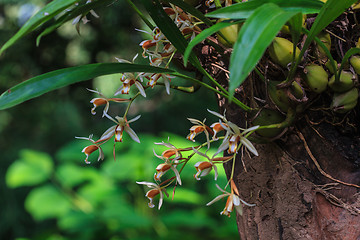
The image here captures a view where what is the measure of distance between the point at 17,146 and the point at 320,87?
7.81 feet

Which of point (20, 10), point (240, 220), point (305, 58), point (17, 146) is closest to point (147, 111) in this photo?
point (17, 146)

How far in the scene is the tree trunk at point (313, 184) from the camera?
1.52 ft

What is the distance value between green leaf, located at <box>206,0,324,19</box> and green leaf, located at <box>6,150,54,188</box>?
140 cm

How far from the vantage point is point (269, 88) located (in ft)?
1.42

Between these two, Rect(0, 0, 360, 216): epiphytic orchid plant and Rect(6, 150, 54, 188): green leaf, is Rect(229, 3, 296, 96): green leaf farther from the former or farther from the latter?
Rect(6, 150, 54, 188): green leaf

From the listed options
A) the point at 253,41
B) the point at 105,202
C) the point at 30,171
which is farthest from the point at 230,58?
the point at 30,171

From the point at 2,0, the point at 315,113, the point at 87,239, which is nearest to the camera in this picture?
the point at 315,113

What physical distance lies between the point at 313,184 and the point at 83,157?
4.90 ft

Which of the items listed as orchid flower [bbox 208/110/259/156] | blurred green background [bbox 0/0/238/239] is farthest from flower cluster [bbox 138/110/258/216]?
blurred green background [bbox 0/0/238/239]

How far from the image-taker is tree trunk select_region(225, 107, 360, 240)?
46 centimetres

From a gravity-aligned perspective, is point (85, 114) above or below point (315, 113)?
below

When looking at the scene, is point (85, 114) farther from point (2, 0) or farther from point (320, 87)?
point (320, 87)

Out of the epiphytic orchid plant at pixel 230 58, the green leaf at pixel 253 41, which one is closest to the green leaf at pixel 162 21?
the epiphytic orchid plant at pixel 230 58

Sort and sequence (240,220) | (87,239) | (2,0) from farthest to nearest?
1. (2,0)
2. (87,239)
3. (240,220)
